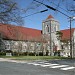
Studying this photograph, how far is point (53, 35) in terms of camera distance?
256 ft

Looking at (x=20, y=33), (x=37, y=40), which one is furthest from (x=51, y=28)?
(x=20, y=33)

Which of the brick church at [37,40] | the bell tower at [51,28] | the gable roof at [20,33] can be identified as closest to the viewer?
the gable roof at [20,33]

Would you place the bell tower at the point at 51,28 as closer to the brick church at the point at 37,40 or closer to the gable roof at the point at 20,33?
the brick church at the point at 37,40

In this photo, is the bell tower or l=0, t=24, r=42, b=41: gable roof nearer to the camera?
l=0, t=24, r=42, b=41: gable roof

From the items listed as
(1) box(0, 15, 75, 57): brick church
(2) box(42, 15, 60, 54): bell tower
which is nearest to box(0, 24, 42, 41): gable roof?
(1) box(0, 15, 75, 57): brick church

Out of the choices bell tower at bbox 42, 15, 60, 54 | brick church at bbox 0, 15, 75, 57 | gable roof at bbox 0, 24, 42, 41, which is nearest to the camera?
gable roof at bbox 0, 24, 42, 41

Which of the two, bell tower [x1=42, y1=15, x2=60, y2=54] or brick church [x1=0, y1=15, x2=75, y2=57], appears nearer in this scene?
brick church [x1=0, y1=15, x2=75, y2=57]

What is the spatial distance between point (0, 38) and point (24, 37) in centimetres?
859

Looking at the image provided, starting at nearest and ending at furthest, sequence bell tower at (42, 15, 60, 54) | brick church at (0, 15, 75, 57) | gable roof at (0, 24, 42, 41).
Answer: gable roof at (0, 24, 42, 41) → brick church at (0, 15, 75, 57) → bell tower at (42, 15, 60, 54)

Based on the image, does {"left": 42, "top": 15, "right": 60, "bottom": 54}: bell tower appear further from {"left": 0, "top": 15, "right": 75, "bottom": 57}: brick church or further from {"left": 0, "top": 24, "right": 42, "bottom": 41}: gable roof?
{"left": 0, "top": 24, "right": 42, "bottom": 41}: gable roof

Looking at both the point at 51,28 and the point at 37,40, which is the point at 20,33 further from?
the point at 51,28

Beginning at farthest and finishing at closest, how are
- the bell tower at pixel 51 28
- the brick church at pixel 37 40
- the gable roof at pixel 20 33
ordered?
the bell tower at pixel 51 28 < the brick church at pixel 37 40 < the gable roof at pixel 20 33

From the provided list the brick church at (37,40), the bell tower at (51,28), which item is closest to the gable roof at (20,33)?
the brick church at (37,40)

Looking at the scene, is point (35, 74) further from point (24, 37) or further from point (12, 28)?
point (24, 37)
